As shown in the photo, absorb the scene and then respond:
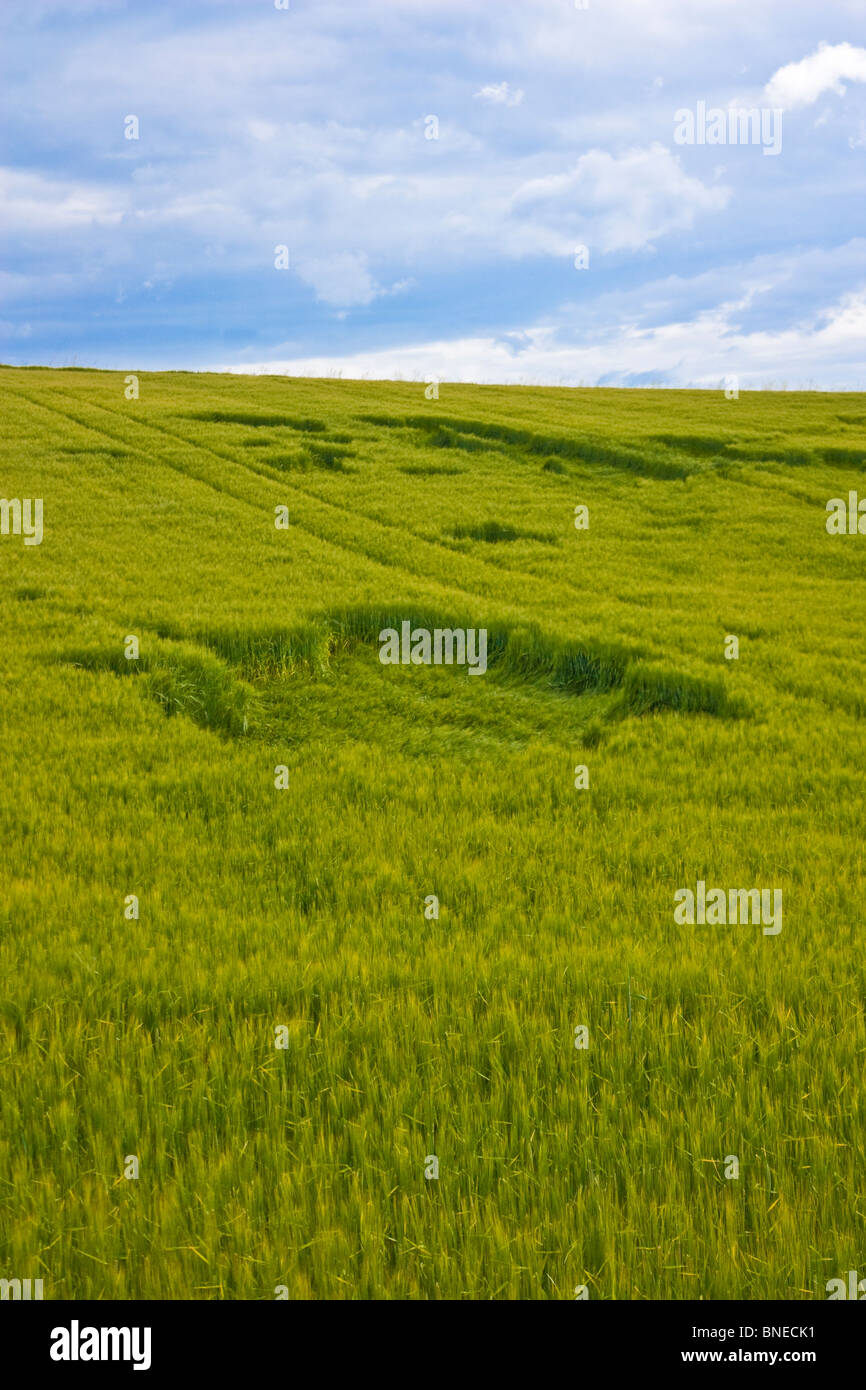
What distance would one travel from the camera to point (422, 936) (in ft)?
17.2

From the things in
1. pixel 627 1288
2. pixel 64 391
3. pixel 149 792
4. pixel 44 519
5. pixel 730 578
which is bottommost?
pixel 627 1288

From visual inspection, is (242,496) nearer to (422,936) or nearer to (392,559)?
(392,559)

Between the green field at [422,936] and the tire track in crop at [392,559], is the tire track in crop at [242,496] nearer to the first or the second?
the tire track in crop at [392,559]

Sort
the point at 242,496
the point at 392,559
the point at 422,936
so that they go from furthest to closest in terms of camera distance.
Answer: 1. the point at 242,496
2. the point at 392,559
3. the point at 422,936

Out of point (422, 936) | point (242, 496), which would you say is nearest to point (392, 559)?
point (242, 496)

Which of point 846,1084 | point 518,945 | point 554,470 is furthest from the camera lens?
point 554,470

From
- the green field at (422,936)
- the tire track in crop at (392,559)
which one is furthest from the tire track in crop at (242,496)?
the green field at (422,936)

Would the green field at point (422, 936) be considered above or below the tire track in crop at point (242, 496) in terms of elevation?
below

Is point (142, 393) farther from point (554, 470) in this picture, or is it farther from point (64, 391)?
point (554, 470)

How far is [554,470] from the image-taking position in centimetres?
2764

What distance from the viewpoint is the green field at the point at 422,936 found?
311 cm

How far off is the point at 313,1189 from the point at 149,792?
5.03 metres

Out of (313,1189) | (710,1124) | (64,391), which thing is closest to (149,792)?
(313,1189)

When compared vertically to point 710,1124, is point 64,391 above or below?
above
